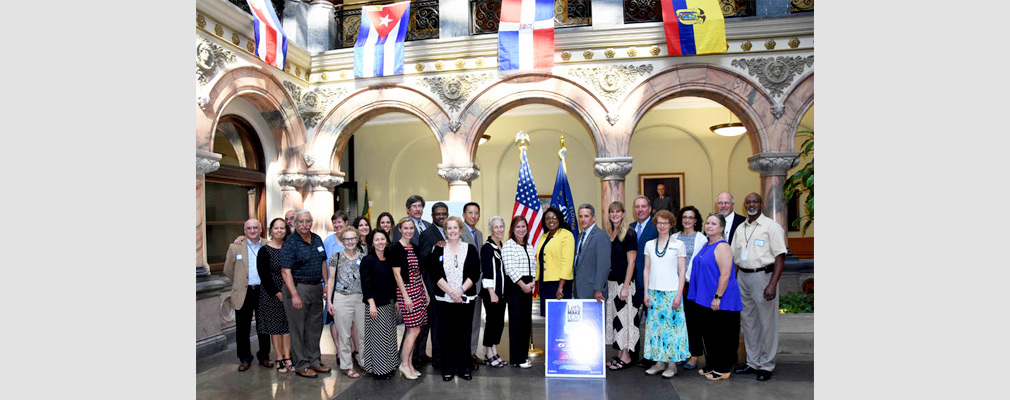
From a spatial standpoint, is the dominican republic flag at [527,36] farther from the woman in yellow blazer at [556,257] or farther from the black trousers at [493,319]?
the black trousers at [493,319]

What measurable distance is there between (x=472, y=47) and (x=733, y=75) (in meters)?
3.56

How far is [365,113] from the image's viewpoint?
29.0ft

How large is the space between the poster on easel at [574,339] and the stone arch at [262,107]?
427 centimetres

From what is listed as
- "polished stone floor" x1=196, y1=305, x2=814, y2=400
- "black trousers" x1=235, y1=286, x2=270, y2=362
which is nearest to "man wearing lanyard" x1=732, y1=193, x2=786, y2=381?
"polished stone floor" x1=196, y1=305, x2=814, y2=400

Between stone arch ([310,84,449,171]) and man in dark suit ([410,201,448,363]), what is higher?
stone arch ([310,84,449,171])

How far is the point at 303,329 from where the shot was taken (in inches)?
208

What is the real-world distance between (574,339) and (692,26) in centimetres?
474

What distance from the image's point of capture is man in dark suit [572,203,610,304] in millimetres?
5289

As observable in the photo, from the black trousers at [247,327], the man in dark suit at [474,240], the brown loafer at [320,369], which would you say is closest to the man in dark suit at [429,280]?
the man in dark suit at [474,240]

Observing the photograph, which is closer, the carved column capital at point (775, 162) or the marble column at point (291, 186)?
the carved column capital at point (775, 162)

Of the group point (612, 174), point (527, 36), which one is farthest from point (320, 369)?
point (527, 36)

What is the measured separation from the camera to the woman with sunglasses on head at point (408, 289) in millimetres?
4961

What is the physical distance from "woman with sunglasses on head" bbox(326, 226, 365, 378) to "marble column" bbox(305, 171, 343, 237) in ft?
12.7

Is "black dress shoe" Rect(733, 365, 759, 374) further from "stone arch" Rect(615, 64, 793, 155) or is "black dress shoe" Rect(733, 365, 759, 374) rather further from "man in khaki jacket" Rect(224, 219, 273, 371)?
"man in khaki jacket" Rect(224, 219, 273, 371)
